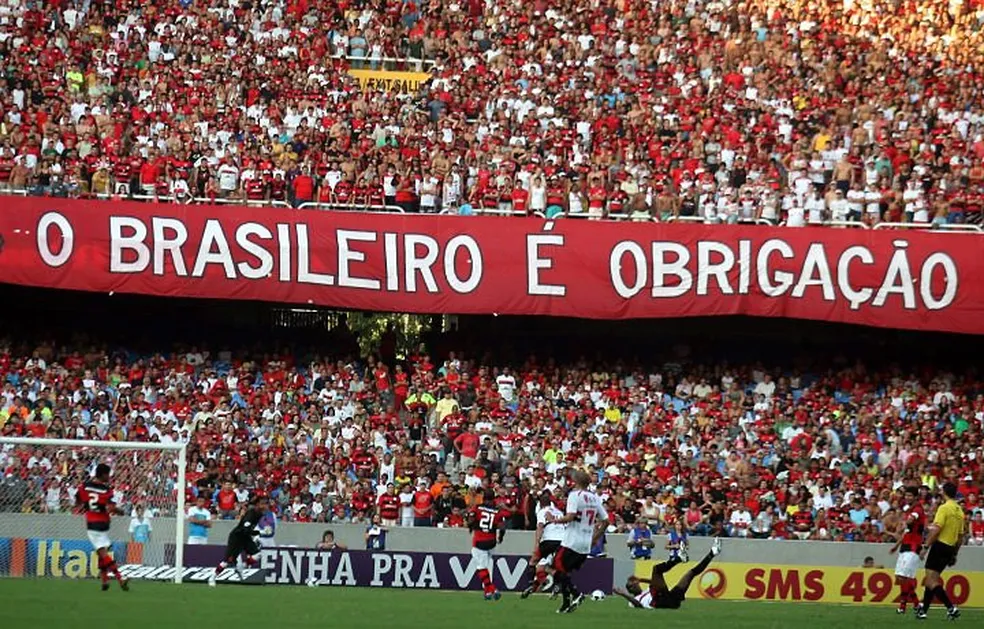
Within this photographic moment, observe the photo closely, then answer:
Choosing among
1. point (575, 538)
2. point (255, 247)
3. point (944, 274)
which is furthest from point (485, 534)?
point (944, 274)

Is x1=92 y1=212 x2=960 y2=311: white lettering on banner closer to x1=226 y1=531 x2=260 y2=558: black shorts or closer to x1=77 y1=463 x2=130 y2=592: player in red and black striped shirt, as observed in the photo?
x1=226 y1=531 x2=260 y2=558: black shorts

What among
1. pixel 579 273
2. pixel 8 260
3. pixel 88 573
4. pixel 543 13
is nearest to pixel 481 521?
pixel 88 573

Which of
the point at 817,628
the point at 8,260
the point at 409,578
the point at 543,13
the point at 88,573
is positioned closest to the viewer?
the point at 817,628

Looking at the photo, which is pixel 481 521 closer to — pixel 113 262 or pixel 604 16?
pixel 113 262

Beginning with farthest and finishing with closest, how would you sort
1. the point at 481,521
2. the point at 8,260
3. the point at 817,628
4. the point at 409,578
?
1. the point at 8,260
2. the point at 409,578
3. the point at 481,521
4. the point at 817,628

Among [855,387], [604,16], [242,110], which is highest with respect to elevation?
[604,16]

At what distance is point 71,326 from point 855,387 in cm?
1470

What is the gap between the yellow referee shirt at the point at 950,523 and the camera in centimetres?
1953

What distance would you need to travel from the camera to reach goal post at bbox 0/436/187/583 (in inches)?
868

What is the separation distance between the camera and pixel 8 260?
29.5 metres

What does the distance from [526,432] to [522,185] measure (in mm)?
4991

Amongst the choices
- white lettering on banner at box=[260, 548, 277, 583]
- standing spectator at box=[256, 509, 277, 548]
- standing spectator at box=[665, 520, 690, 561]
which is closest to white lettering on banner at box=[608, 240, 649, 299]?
standing spectator at box=[665, 520, 690, 561]

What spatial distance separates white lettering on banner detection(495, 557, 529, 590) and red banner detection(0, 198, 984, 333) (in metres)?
7.26

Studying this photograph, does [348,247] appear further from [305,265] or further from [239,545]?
[239,545]
